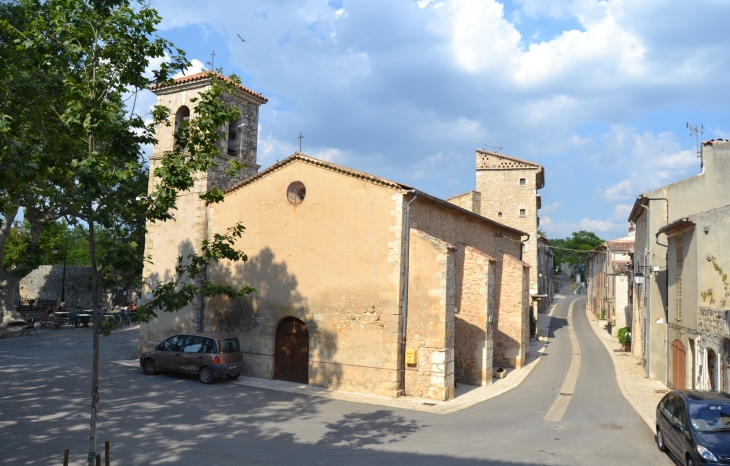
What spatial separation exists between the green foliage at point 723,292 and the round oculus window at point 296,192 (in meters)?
12.5

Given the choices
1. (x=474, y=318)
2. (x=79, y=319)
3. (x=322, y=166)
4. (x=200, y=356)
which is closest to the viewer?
(x=200, y=356)

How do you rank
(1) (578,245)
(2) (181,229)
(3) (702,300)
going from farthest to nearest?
(1) (578,245) < (2) (181,229) < (3) (702,300)

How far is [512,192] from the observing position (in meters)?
38.3

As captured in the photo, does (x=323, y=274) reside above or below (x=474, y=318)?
above

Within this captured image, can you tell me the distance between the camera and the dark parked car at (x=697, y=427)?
8977mm

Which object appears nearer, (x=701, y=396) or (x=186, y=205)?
(x=701, y=396)

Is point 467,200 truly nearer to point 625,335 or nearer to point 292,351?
point 625,335

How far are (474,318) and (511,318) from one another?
5335 mm

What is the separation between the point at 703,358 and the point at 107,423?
15575 mm

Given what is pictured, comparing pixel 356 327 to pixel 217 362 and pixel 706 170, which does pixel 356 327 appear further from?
pixel 706 170

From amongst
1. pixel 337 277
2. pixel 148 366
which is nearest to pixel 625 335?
pixel 337 277

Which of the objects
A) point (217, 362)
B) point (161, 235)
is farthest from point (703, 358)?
point (161, 235)

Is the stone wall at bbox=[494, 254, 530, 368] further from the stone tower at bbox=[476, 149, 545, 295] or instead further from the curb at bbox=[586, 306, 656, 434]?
the stone tower at bbox=[476, 149, 545, 295]

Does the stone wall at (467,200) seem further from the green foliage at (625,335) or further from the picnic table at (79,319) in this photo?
the picnic table at (79,319)
